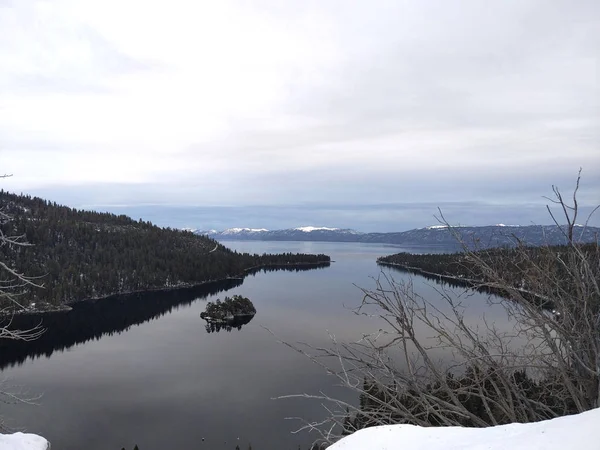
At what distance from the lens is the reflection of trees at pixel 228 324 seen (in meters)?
64.9

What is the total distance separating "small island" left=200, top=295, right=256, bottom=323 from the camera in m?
70.4

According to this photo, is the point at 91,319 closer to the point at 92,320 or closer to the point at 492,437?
the point at 92,320

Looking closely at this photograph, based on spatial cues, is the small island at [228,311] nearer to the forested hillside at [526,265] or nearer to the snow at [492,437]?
the forested hillside at [526,265]

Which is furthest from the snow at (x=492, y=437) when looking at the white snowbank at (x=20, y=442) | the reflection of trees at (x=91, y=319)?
the reflection of trees at (x=91, y=319)

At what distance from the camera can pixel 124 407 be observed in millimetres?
33812

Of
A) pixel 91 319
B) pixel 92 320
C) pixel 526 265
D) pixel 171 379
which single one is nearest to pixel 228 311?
pixel 92 320

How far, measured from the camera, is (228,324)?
6831cm

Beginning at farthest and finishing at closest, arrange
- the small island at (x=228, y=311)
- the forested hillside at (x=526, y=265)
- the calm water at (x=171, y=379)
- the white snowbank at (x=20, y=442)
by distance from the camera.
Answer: the small island at (x=228, y=311) → the calm water at (x=171, y=379) → the white snowbank at (x=20, y=442) → the forested hillside at (x=526, y=265)

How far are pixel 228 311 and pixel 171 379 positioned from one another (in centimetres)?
3169

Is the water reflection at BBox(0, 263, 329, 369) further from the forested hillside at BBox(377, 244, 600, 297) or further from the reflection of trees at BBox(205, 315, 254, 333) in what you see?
the forested hillside at BBox(377, 244, 600, 297)

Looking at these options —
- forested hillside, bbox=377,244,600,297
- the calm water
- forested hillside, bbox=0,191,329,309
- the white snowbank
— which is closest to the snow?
forested hillside, bbox=377,244,600,297

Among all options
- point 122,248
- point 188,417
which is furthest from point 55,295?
point 188,417

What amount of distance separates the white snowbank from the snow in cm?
1105

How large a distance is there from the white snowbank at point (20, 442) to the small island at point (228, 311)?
57531 millimetres
